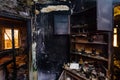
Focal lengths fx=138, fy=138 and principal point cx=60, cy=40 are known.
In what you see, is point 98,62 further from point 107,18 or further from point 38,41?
point 38,41

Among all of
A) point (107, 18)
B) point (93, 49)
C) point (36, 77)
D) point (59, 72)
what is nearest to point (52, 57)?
point (59, 72)

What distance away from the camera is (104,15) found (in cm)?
256

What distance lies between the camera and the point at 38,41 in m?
4.05

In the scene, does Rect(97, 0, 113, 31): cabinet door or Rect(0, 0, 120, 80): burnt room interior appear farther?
Rect(0, 0, 120, 80): burnt room interior

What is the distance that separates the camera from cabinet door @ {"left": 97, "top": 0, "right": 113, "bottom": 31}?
8.16 ft

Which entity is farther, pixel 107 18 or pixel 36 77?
pixel 36 77

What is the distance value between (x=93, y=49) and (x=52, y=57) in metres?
1.28

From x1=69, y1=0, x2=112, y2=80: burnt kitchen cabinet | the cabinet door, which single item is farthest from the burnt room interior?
the cabinet door

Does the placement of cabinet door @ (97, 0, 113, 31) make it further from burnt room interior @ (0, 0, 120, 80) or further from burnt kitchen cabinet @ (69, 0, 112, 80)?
burnt room interior @ (0, 0, 120, 80)

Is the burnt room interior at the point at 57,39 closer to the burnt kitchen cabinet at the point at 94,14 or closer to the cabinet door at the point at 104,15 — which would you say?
the burnt kitchen cabinet at the point at 94,14

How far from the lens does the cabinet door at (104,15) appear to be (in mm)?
2486

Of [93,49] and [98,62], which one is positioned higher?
[93,49]

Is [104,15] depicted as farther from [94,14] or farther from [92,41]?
[92,41]

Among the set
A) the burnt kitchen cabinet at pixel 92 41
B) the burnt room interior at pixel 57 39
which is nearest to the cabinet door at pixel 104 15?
the burnt kitchen cabinet at pixel 92 41
